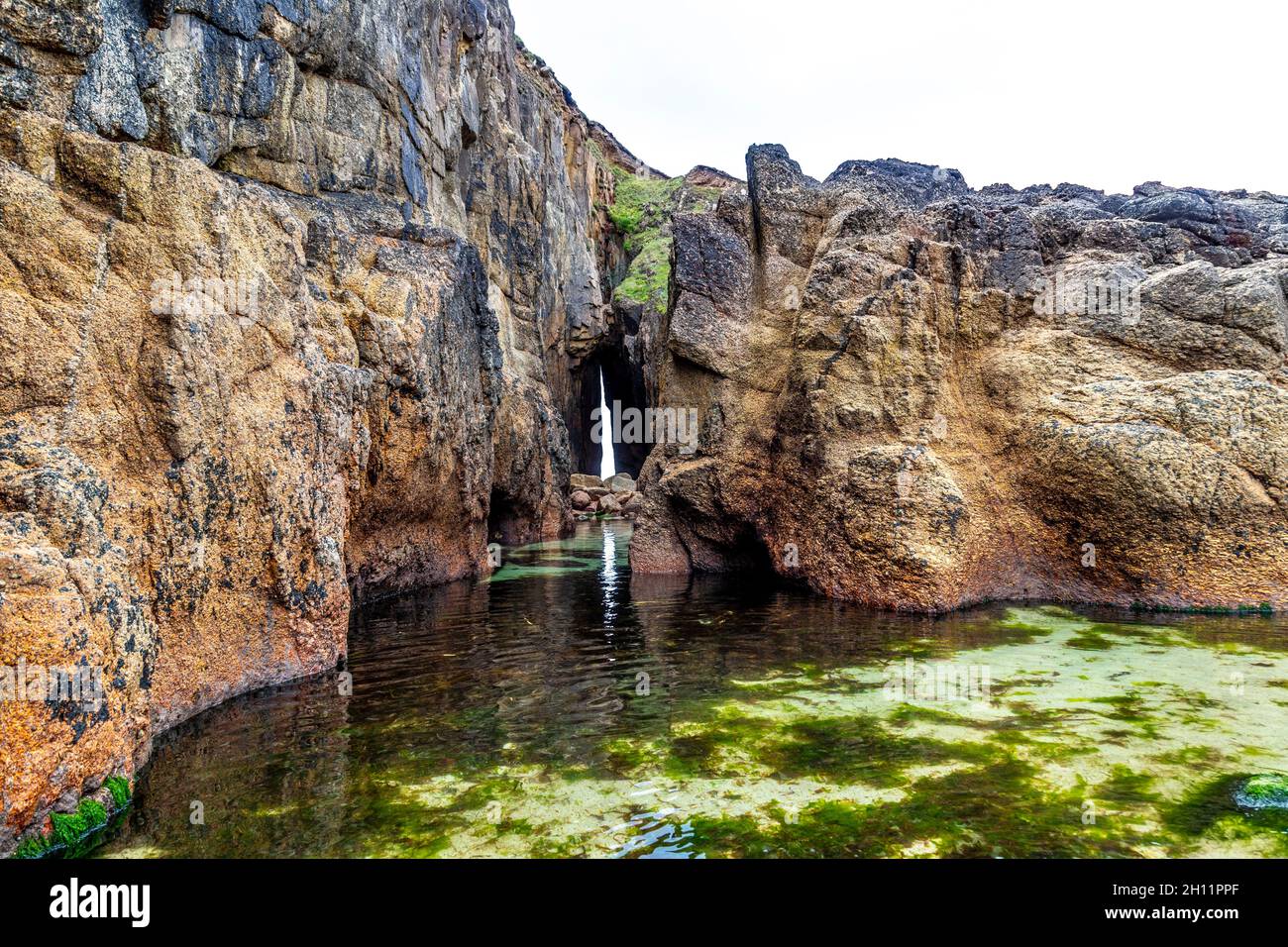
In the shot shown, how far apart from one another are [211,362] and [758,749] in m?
6.06

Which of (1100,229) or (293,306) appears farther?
(1100,229)

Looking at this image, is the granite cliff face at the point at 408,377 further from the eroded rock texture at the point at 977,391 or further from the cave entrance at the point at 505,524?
the cave entrance at the point at 505,524

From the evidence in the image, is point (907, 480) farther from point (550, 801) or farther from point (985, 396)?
point (550, 801)

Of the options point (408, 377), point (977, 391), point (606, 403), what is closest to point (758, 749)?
point (977, 391)

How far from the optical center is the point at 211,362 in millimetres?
7352

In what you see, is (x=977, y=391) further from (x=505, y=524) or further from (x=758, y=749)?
(x=505, y=524)

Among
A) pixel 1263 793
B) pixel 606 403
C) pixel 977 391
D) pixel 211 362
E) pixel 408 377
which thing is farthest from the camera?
pixel 606 403

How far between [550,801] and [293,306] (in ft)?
22.6

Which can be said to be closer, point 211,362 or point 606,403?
point 211,362

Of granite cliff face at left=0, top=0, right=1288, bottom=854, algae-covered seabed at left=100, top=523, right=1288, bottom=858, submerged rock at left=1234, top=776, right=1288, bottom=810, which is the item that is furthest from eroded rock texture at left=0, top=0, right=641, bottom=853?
submerged rock at left=1234, top=776, right=1288, bottom=810

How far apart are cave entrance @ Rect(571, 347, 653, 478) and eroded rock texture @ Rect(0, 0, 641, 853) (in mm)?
28685

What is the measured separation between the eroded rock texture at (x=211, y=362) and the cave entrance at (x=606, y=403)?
28.7m

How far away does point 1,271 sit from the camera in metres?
5.91

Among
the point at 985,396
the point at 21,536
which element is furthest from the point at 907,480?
the point at 21,536
